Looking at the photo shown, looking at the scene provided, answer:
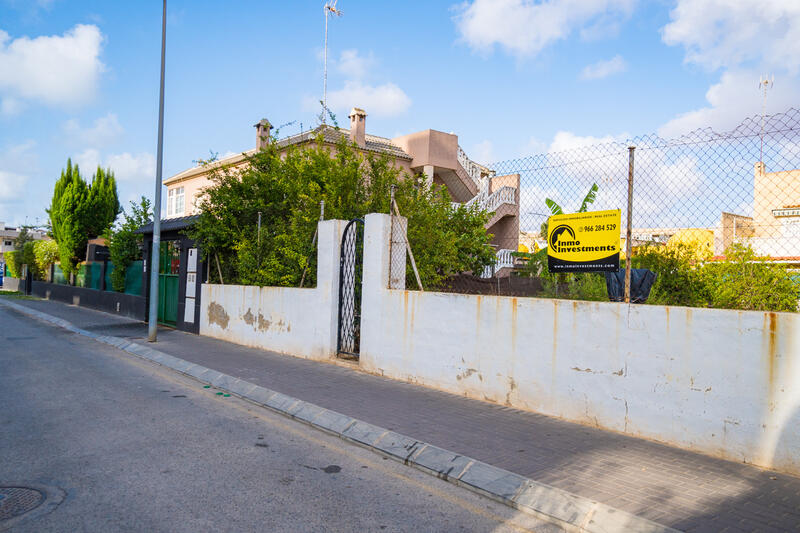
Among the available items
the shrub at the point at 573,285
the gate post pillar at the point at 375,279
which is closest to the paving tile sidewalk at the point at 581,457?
the gate post pillar at the point at 375,279

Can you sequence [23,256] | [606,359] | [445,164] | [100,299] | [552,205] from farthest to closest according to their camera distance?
[23,256] < [445,164] < [100,299] < [552,205] < [606,359]

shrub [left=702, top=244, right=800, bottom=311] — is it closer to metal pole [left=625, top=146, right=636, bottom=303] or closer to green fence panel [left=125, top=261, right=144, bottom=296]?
metal pole [left=625, top=146, right=636, bottom=303]

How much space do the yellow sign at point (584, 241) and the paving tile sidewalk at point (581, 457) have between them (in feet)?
6.45

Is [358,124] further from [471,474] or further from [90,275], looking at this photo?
[471,474]

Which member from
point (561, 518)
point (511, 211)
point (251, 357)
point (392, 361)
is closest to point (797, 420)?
point (561, 518)

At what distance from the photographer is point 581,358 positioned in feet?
21.2

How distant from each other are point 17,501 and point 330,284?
22.3 feet

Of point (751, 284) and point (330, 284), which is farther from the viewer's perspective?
point (330, 284)

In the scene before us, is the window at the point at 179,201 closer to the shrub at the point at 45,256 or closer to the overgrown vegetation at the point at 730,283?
the shrub at the point at 45,256

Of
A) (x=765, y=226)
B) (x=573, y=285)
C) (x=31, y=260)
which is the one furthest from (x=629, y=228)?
(x=31, y=260)

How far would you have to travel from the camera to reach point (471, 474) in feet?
16.1

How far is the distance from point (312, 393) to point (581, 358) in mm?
3824

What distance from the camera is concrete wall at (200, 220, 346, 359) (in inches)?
419

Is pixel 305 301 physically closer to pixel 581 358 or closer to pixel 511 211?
pixel 581 358
